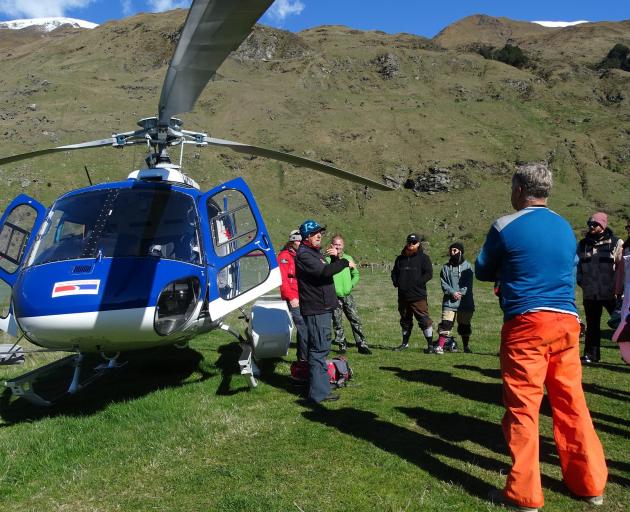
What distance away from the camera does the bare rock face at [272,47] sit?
112 m

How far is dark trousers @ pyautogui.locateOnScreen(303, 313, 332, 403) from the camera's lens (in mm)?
6080

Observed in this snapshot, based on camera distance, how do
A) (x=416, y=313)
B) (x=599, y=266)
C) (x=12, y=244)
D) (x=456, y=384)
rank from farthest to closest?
(x=416, y=313), (x=599, y=266), (x=456, y=384), (x=12, y=244)

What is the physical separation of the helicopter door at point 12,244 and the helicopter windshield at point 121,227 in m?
0.23

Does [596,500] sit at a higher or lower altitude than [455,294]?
lower

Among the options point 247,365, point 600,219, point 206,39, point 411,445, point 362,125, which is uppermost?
point 362,125

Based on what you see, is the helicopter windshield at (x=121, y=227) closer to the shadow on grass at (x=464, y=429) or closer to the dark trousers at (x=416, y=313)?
the shadow on grass at (x=464, y=429)

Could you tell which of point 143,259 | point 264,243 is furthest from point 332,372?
point 143,259

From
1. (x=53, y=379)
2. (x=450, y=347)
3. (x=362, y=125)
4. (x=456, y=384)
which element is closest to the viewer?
(x=456, y=384)

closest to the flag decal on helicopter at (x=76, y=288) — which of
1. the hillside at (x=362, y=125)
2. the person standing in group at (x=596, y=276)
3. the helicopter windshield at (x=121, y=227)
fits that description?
the helicopter windshield at (x=121, y=227)

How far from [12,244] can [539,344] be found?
598 cm

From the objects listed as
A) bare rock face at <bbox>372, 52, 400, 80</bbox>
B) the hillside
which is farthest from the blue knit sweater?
bare rock face at <bbox>372, 52, 400, 80</bbox>

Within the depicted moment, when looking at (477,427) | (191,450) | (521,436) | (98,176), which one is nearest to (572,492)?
(521,436)

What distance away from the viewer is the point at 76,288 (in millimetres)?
4973

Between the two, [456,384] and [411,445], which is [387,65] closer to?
[456,384]
